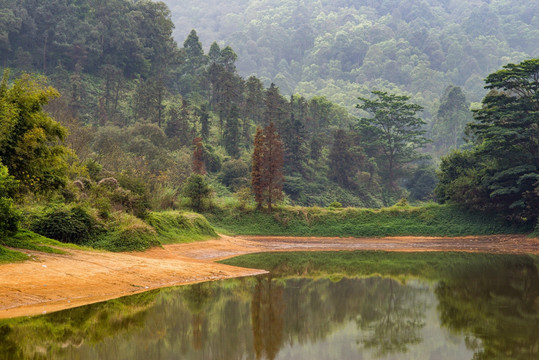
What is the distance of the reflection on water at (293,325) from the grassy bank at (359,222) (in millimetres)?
29685

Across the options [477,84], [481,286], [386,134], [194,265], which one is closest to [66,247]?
[194,265]

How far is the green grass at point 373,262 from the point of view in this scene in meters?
26.7

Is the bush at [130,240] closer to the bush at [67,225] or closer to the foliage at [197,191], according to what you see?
the bush at [67,225]

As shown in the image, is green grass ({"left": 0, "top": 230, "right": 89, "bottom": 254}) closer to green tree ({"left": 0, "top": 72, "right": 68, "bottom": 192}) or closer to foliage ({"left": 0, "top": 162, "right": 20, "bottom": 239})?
foliage ({"left": 0, "top": 162, "right": 20, "bottom": 239})

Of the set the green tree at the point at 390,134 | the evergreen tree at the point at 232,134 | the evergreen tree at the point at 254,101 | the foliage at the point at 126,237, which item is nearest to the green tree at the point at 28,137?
the foliage at the point at 126,237

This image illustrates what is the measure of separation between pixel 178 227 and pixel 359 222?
2111cm

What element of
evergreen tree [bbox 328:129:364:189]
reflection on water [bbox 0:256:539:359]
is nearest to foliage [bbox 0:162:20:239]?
reflection on water [bbox 0:256:539:359]

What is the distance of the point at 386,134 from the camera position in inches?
3492

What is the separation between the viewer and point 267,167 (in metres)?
52.3

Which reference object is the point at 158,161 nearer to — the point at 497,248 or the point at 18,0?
the point at 497,248

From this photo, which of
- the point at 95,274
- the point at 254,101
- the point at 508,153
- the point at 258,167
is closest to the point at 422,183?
the point at 254,101

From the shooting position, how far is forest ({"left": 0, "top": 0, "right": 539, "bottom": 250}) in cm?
2588

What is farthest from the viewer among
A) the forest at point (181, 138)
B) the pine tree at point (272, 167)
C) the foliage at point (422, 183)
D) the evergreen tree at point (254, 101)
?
the evergreen tree at point (254, 101)

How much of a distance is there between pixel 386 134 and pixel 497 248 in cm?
4851
